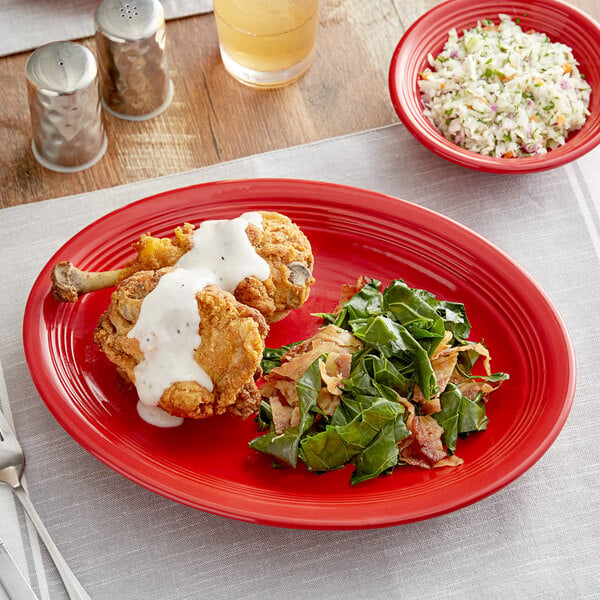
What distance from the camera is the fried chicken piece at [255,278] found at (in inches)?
119

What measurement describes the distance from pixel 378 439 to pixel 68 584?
1.10m

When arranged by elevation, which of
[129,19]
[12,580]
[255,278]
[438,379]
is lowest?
[12,580]

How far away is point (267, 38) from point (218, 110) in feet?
1.34

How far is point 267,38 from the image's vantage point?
3934mm

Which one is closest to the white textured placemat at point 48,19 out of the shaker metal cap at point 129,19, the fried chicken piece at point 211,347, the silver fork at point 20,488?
the shaker metal cap at point 129,19

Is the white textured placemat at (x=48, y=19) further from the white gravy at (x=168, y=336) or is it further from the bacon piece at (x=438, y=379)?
the bacon piece at (x=438, y=379)

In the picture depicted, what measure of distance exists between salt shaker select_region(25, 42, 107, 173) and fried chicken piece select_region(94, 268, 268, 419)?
1.02 m

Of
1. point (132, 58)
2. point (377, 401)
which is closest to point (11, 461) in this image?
point (377, 401)

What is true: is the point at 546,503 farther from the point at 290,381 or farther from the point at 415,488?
the point at 290,381

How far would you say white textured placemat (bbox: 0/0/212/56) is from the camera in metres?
4.22

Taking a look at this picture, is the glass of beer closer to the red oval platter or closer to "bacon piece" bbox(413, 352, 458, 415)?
the red oval platter

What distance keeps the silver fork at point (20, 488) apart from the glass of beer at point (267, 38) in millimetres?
1983

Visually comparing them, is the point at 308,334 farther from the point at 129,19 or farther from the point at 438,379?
the point at 129,19

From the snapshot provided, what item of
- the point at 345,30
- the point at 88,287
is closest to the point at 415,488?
the point at 88,287
